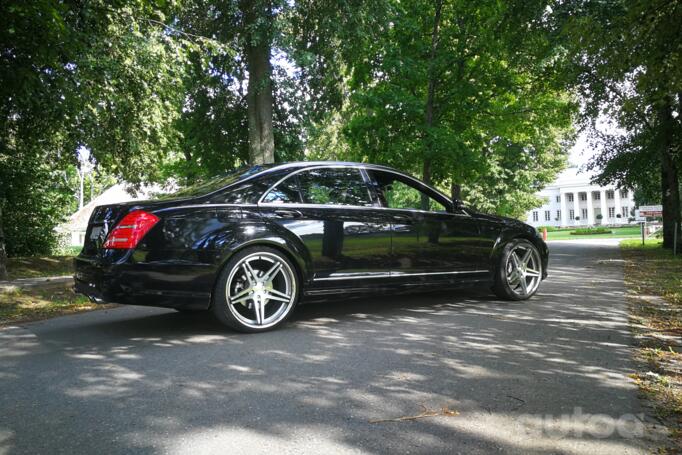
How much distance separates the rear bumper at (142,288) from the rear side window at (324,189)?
1.10 meters

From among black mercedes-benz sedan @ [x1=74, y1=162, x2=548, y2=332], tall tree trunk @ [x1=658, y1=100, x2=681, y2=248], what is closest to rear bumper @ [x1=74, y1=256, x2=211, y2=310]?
black mercedes-benz sedan @ [x1=74, y1=162, x2=548, y2=332]

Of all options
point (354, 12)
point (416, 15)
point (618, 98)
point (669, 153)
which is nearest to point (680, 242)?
point (669, 153)

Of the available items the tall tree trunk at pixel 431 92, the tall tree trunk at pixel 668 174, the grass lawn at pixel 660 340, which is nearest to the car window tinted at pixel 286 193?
the grass lawn at pixel 660 340

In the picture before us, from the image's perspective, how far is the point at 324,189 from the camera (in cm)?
541

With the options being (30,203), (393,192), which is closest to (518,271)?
(393,192)

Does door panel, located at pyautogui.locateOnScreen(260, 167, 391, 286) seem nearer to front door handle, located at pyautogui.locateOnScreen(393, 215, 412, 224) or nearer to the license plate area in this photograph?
front door handle, located at pyautogui.locateOnScreen(393, 215, 412, 224)

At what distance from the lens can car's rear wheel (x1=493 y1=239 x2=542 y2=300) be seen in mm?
6601

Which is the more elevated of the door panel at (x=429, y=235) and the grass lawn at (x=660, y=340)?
the door panel at (x=429, y=235)

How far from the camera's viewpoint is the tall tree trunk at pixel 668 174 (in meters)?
16.9

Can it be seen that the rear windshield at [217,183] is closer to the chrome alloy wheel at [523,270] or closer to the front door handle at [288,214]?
the front door handle at [288,214]

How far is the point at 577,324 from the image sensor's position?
5.20m

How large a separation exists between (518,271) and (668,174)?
14685mm

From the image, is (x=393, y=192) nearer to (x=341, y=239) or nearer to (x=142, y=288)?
(x=341, y=239)

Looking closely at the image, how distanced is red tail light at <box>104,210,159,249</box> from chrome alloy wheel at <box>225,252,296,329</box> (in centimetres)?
81
